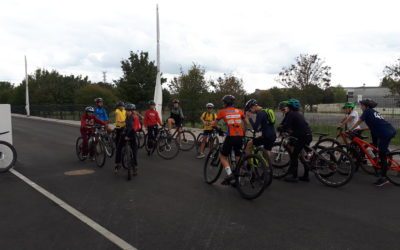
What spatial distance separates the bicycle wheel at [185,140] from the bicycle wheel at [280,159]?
434cm

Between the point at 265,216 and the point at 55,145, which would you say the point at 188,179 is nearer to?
the point at 265,216

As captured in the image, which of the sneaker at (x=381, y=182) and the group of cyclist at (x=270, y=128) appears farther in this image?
the sneaker at (x=381, y=182)

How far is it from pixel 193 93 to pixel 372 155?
16508 millimetres

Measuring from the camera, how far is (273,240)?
4.66 m

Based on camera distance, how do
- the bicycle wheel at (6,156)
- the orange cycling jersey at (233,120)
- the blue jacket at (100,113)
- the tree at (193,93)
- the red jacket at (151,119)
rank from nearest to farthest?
the orange cycling jersey at (233,120) → the bicycle wheel at (6,156) → the blue jacket at (100,113) → the red jacket at (151,119) → the tree at (193,93)

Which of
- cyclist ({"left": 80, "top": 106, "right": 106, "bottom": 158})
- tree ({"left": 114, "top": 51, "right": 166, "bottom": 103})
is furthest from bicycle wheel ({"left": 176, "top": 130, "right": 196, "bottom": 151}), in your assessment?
tree ({"left": 114, "top": 51, "right": 166, "bottom": 103})

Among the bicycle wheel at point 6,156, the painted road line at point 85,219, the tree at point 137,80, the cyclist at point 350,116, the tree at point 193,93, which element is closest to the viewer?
the painted road line at point 85,219

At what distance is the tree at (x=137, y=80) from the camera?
1436 inches

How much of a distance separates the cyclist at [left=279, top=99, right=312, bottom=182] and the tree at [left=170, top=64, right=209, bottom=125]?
15.4 meters

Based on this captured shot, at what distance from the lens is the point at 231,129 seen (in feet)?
22.5

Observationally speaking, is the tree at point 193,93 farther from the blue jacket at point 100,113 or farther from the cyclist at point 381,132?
the cyclist at point 381,132

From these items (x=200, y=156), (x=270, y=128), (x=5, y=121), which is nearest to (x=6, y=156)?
(x=5, y=121)

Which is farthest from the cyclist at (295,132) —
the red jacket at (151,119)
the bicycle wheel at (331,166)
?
the red jacket at (151,119)

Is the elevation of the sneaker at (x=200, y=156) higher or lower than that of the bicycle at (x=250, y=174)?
lower
